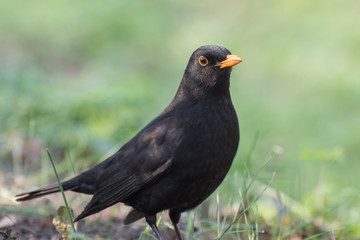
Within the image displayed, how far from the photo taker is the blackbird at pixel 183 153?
14.4ft

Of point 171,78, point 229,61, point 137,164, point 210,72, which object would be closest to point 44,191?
point 137,164

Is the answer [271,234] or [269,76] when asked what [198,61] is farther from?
[269,76]

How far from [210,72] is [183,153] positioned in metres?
0.65

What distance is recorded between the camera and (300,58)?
11.6 metres

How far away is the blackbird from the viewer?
4.40 meters

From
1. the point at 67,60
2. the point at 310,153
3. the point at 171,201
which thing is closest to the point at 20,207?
the point at 171,201

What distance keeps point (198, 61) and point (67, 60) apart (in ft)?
24.2

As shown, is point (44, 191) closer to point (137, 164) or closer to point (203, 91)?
point (137, 164)

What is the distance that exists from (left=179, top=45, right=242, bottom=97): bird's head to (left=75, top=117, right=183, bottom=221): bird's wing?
31cm

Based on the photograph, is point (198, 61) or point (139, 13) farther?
point (139, 13)

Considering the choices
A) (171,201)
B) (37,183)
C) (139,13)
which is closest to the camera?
(171,201)

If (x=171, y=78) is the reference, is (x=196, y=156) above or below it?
below

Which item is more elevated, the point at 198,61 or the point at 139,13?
the point at 139,13

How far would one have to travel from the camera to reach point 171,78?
10.9 m
